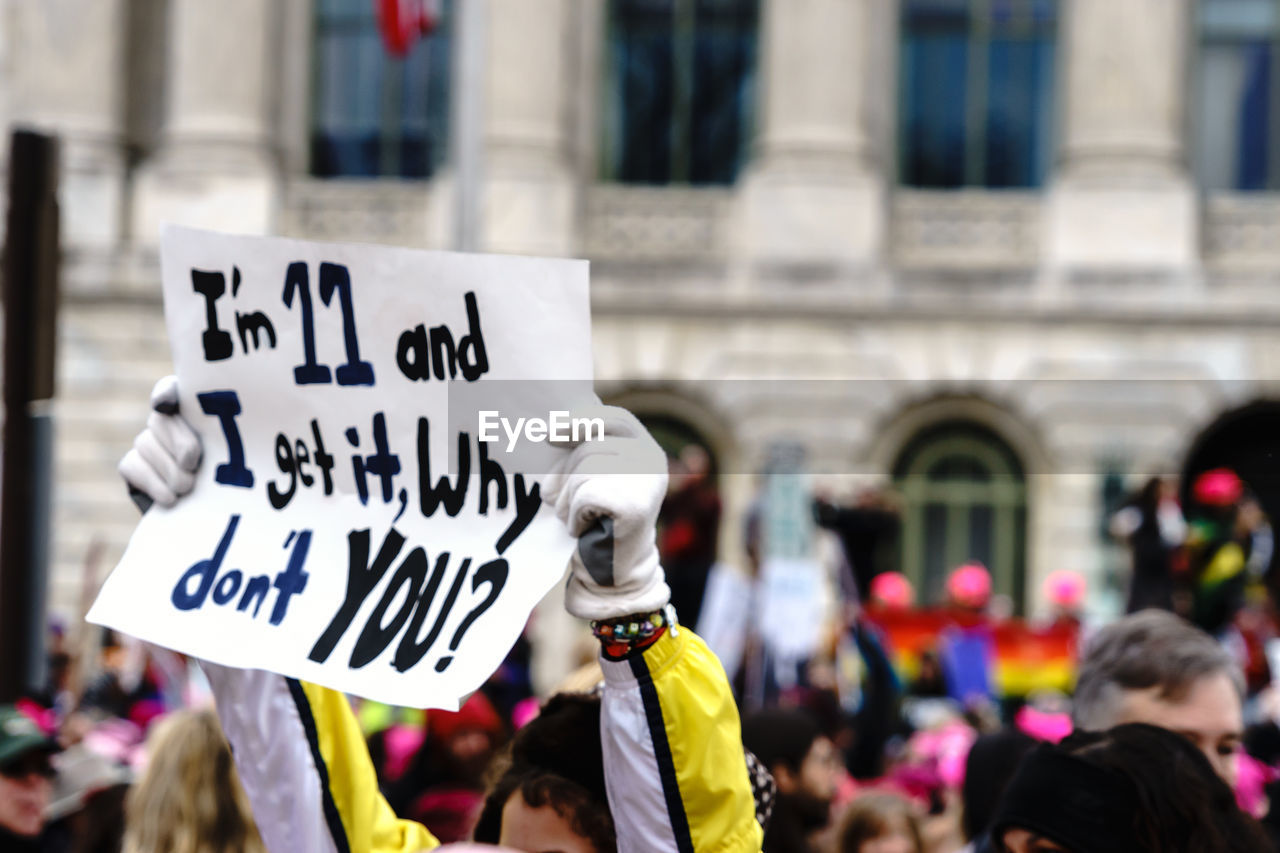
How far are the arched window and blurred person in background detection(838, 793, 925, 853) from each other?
16.6m

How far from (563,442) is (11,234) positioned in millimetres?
4203

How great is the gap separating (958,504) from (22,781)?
59.2 feet

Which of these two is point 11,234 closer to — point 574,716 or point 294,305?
point 294,305

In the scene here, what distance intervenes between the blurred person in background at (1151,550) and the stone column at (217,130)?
522 inches

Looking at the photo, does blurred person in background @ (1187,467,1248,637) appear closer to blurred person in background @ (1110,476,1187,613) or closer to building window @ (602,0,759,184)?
blurred person in background @ (1110,476,1187,613)

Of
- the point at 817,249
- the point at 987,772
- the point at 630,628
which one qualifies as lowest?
the point at 987,772

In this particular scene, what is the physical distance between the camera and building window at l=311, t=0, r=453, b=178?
74.6ft

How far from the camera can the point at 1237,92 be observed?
22219mm

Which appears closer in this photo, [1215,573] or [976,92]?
[1215,573]

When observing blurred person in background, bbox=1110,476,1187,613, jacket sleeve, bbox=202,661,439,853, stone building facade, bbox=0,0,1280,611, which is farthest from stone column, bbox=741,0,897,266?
jacket sleeve, bbox=202,661,439,853

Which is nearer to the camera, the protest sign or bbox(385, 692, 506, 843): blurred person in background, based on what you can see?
the protest sign

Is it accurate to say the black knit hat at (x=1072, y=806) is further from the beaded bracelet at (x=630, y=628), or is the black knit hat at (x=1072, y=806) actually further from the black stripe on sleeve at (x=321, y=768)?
the black stripe on sleeve at (x=321, y=768)

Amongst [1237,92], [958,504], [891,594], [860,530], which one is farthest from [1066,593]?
[1237,92]

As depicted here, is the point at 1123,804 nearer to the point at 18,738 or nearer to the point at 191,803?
the point at 191,803
